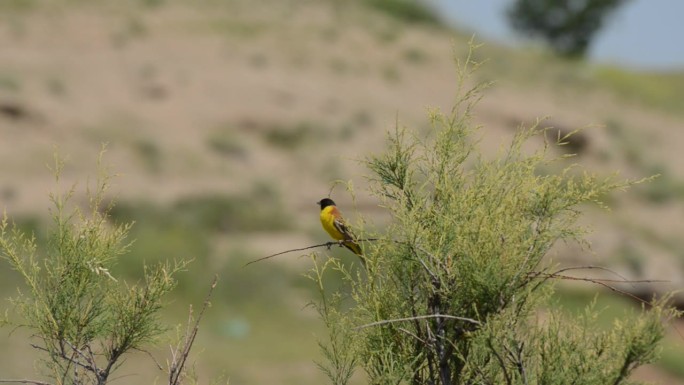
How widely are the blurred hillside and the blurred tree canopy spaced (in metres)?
20.3

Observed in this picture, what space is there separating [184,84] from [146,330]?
33003mm

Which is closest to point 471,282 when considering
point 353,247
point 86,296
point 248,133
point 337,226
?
point 353,247

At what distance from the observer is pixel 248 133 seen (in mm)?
37469

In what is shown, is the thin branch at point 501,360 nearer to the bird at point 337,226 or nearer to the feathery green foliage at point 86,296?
the bird at point 337,226

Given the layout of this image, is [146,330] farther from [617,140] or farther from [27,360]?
[617,140]

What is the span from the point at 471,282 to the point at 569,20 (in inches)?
2714

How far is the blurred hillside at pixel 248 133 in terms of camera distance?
89.2 ft

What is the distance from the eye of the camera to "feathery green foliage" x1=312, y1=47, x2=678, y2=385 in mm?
5668

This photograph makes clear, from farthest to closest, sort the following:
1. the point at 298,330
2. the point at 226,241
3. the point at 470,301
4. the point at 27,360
Result: 1. the point at 226,241
2. the point at 298,330
3. the point at 27,360
4. the point at 470,301

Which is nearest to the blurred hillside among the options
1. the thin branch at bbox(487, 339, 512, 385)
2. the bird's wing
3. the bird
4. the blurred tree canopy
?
the bird

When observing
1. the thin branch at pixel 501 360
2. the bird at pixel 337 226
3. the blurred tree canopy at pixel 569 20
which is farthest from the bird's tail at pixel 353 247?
the blurred tree canopy at pixel 569 20

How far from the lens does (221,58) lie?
136 ft

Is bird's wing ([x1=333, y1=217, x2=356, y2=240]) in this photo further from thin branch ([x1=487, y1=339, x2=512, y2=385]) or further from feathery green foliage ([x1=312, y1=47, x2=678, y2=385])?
thin branch ([x1=487, y1=339, x2=512, y2=385])

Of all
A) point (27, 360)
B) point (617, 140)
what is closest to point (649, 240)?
point (617, 140)
